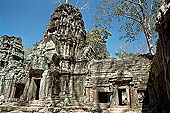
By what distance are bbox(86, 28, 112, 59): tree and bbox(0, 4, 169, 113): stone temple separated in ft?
27.5

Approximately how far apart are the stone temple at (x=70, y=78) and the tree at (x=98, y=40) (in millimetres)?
8379

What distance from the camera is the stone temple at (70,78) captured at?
369 inches

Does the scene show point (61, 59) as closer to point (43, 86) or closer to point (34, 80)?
point (34, 80)

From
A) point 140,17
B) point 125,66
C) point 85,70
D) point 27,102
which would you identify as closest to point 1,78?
point 27,102

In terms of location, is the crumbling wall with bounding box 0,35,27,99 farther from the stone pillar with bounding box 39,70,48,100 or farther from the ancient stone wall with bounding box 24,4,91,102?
the stone pillar with bounding box 39,70,48,100

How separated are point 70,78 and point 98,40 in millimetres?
12830

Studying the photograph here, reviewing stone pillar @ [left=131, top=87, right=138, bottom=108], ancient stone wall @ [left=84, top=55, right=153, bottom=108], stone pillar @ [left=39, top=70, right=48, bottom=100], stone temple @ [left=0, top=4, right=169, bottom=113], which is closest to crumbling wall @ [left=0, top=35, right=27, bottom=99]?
stone temple @ [left=0, top=4, right=169, bottom=113]

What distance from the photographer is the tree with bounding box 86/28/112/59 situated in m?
23.1

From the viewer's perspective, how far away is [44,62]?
995 centimetres

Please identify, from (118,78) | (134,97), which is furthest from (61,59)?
(134,97)

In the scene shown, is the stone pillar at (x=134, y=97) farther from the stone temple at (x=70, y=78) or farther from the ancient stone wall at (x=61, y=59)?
the ancient stone wall at (x=61, y=59)

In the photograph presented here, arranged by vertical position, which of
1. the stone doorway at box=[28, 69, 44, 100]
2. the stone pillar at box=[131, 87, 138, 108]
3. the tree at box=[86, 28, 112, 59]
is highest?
the tree at box=[86, 28, 112, 59]

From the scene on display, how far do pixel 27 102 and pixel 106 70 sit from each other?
6.47m

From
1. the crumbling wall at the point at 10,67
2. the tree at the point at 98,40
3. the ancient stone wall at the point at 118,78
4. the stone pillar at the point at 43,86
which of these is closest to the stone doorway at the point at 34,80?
the stone pillar at the point at 43,86
